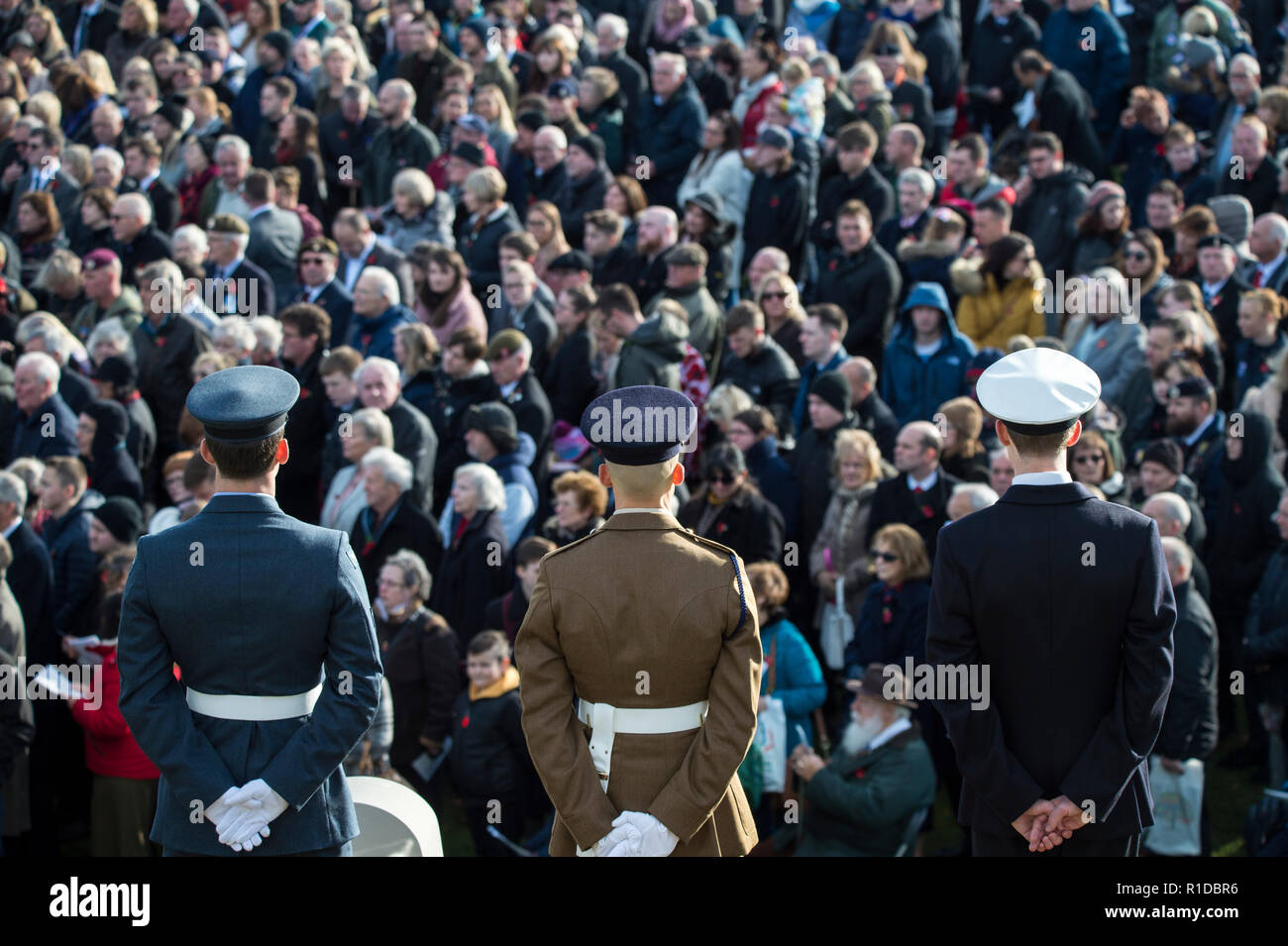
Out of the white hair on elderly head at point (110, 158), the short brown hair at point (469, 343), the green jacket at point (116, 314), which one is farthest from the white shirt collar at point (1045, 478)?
the white hair on elderly head at point (110, 158)

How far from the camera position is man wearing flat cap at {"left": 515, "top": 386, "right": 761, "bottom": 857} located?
12.9 feet

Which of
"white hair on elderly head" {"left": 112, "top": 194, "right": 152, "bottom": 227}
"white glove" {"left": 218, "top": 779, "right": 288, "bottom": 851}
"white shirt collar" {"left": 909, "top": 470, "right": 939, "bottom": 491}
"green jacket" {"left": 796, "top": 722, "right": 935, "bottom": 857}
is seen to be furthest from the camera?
"white hair on elderly head" {"left": 112, "top": 194, "right": 152, "bottom": 227}

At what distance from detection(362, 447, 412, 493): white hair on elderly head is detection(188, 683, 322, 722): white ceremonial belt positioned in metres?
4.14

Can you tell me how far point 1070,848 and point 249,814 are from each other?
1.97 metres

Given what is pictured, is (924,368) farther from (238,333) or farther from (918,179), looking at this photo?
(238,333)

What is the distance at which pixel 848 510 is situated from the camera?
26.9 ft

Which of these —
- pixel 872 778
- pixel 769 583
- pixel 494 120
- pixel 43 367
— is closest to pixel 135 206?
pixel 43 367

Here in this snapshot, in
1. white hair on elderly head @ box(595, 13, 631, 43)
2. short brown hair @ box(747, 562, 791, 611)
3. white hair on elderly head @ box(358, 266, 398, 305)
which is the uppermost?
white hair on elderly head @ box(595, 13, 631, 43)

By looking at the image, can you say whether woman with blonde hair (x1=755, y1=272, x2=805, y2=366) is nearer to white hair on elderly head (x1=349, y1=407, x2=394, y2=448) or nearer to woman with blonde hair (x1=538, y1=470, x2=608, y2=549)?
woman with blonde hair (x1=538, y1=470, x2=608, y2=549)

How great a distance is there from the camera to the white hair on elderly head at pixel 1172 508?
286 inches

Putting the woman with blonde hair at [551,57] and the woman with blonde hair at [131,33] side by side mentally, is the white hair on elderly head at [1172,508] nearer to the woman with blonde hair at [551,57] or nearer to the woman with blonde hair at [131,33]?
the woman with blonde hair at [551,57]

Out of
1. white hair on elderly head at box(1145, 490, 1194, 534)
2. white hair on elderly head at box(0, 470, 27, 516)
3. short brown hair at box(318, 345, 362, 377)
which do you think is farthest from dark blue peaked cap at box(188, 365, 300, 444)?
short brown hair at box(318, 345, 362, 377)

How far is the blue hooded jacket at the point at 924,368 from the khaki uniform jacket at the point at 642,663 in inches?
212
